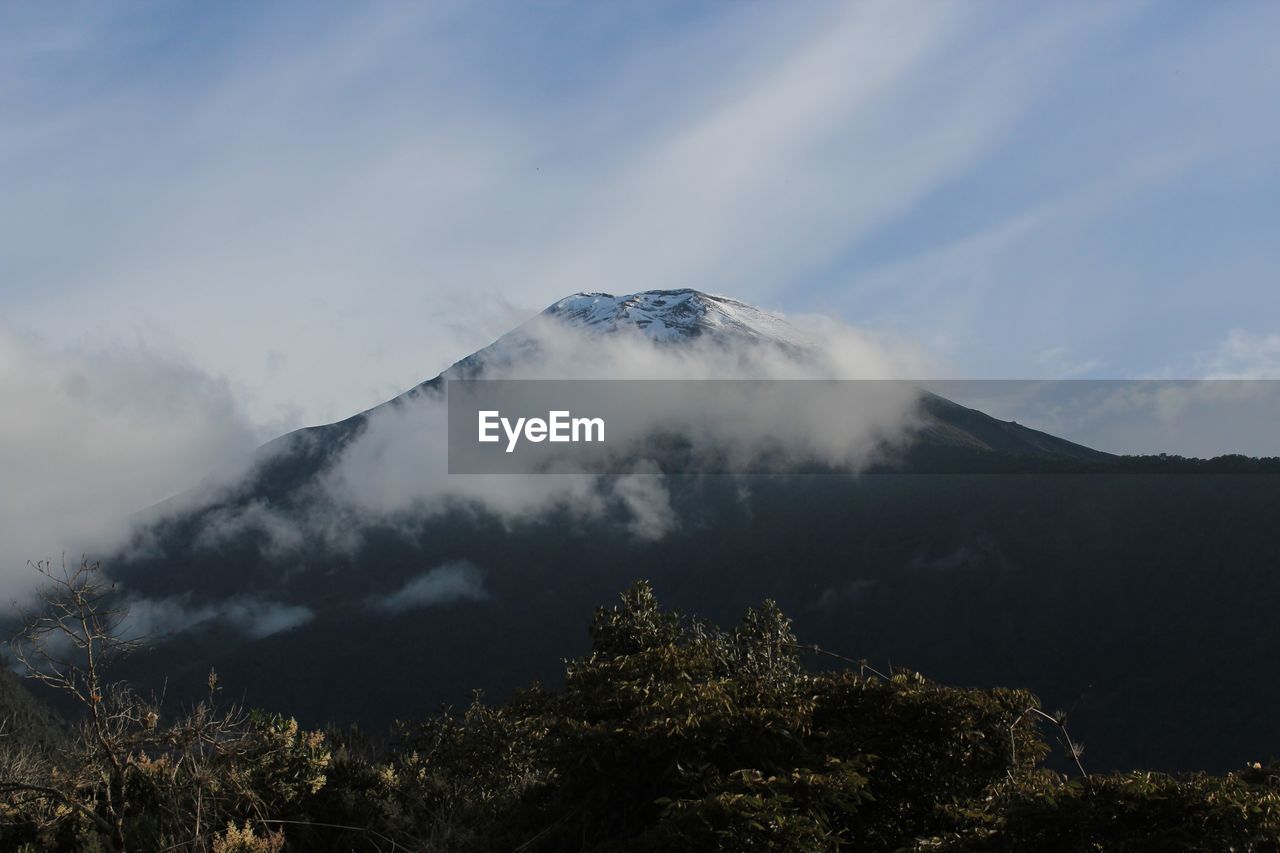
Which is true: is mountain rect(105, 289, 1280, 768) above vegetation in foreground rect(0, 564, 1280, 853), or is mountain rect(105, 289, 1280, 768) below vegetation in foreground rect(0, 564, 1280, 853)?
below

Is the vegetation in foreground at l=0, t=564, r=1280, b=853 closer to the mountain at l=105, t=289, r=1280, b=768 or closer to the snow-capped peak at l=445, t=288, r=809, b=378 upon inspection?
the mountain at l=105, t=289, r=1280, b=768

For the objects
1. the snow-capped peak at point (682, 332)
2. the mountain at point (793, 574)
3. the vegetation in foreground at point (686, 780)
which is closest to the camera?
the vegetation in foreground at point (686, 780)

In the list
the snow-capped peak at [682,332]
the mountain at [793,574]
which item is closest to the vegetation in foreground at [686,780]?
the mountain at [793,574]

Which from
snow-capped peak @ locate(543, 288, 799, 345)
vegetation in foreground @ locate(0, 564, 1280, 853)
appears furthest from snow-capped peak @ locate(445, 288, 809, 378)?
vegetation in foreground @ locate(0, 564, 1280, 853)

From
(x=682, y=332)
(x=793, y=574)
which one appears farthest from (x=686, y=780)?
(x=682, y=332)

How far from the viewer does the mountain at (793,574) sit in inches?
3366

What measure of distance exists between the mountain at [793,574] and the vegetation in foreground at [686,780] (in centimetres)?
4829

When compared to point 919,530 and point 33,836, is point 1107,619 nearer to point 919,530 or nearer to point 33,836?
point 919,530

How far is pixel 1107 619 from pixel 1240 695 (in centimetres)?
1607

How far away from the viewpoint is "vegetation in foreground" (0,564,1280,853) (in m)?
8.72

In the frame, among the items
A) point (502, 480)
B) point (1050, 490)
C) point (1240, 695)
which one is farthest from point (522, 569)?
point (1240, 695)

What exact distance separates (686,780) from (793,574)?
352 ft

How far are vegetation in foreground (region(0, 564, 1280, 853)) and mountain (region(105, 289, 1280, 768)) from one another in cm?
4829

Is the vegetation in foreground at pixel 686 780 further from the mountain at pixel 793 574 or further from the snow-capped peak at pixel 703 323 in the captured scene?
the snow-capped peak at pixel 703 323
